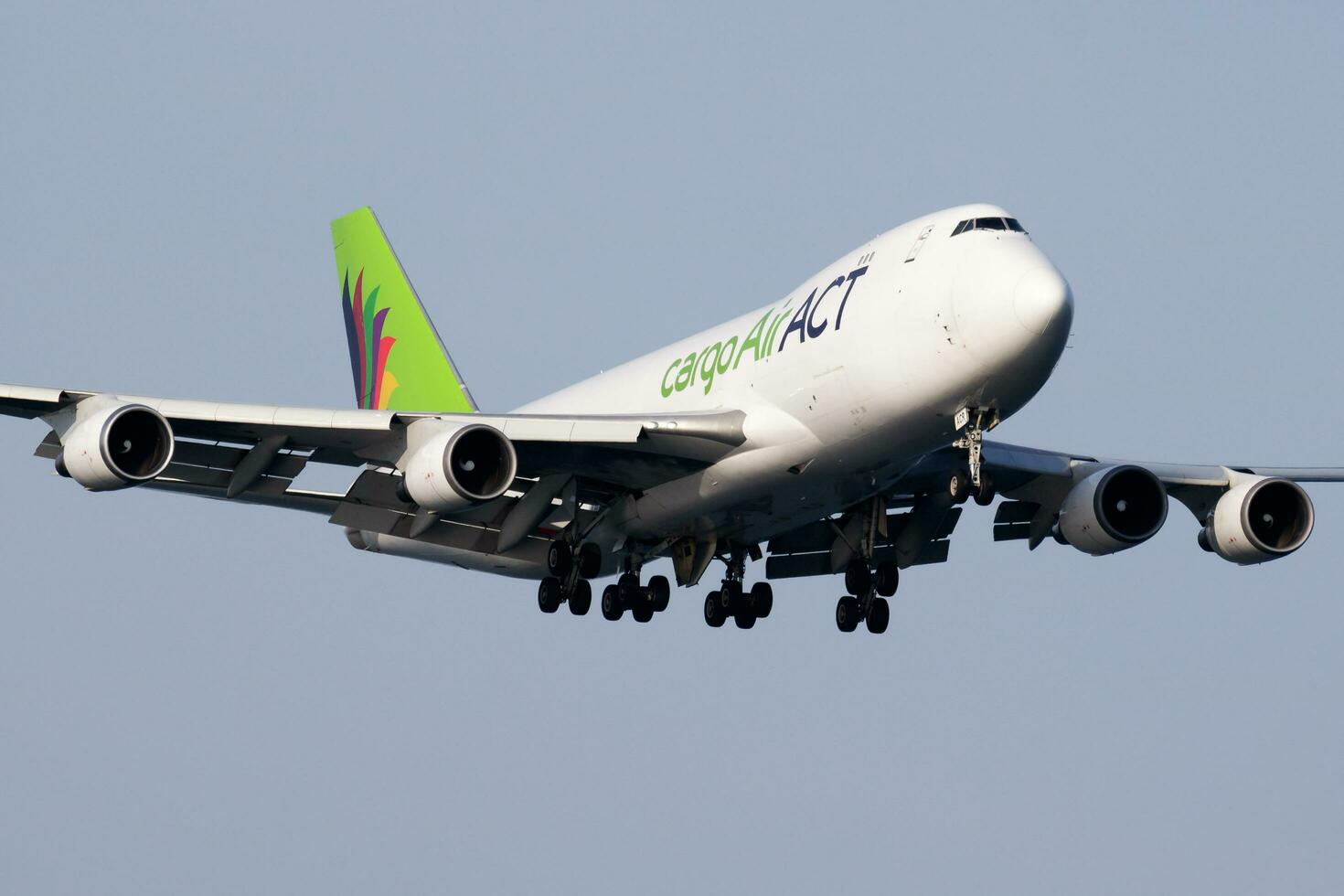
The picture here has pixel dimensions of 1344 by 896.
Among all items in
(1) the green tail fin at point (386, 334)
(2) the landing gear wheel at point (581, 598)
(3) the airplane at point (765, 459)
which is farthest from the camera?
(1) the green tail fin at point (386, 334)

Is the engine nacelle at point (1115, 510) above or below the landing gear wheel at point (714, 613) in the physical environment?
above

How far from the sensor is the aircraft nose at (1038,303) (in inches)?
1126

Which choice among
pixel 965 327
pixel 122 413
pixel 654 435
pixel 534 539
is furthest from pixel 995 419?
pixel 122 413

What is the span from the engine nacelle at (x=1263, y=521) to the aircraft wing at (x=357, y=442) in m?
10.8

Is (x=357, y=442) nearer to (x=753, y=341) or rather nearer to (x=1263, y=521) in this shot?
(x=753, y=341)

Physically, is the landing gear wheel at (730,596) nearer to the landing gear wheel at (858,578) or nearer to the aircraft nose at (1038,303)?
the landing gear wheel at (858,578)

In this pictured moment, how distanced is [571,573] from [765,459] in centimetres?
589

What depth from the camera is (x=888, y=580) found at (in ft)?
124

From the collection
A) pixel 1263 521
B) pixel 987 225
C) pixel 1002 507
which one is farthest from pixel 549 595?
pixel 1263 521

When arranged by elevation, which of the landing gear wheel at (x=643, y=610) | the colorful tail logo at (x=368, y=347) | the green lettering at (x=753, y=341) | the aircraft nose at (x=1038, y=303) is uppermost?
the colorful tail logo at (x=368, y=347)

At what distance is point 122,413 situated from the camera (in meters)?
30.9

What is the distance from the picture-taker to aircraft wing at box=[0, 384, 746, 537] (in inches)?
1258

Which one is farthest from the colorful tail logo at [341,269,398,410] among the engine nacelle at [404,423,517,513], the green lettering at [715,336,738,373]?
the engine nacelle at [404,423,517,513]

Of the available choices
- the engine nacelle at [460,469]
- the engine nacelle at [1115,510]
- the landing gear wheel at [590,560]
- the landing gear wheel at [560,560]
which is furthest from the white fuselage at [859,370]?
the engine nacelle at [1115,510]
